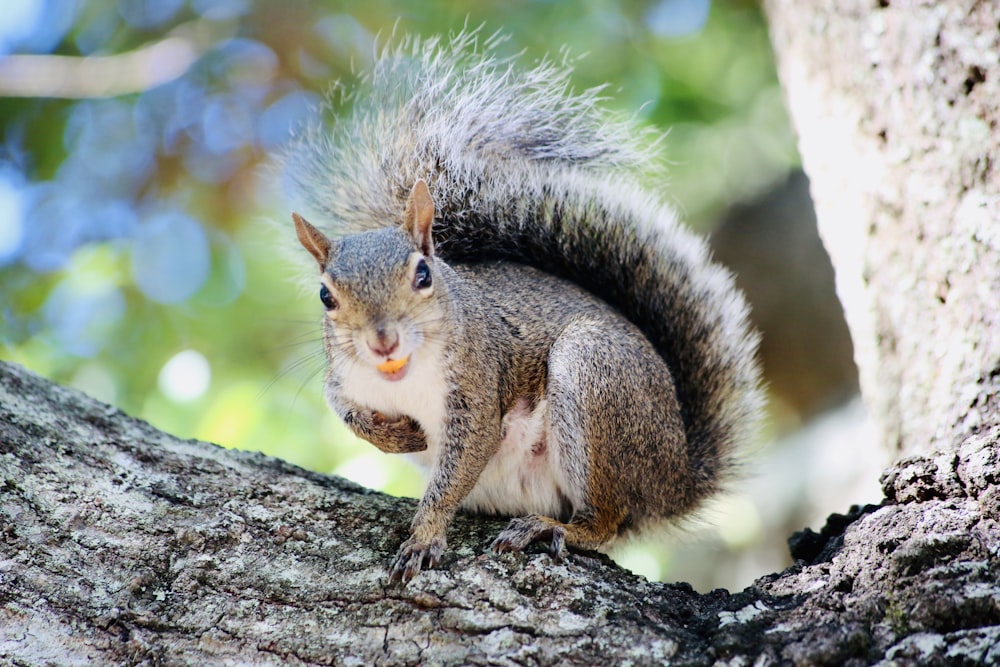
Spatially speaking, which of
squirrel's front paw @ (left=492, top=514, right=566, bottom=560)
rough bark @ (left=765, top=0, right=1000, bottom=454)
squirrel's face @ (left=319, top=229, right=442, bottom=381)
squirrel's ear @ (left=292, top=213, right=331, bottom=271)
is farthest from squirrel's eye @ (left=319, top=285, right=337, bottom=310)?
rough bark @ (left=765, top=0, right=1000, bottom=454)

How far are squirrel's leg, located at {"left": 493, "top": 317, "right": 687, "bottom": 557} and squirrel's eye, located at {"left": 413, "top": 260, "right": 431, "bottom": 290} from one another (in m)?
0.41

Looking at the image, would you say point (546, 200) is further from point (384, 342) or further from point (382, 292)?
point (384, 342)

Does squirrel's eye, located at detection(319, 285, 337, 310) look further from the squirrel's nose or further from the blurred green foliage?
the blurred green foliage

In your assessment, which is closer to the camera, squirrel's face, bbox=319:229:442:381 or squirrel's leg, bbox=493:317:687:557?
squirrel's face, bbox=319:229:442:381

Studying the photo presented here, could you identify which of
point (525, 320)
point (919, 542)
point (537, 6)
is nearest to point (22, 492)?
point (525, 320)

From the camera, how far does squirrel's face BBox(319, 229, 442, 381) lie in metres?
2.13

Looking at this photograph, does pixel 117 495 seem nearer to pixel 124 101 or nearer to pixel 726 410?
pixel 726 410

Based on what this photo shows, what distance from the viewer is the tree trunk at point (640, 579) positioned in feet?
5.41

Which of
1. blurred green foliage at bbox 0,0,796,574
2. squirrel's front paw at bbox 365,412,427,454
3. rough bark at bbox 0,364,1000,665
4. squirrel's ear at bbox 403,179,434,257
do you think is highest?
blurred green foliage at bbox 0,0,796,574

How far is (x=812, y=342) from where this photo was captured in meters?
4.36

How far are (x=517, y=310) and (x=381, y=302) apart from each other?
1.81 feet

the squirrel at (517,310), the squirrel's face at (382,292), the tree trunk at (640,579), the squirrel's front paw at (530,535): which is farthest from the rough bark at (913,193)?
the squirrel's face at (382,292)

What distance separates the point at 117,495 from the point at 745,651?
4.42ft

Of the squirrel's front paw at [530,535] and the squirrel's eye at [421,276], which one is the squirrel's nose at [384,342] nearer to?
the squirrel's eye at [421,276]
